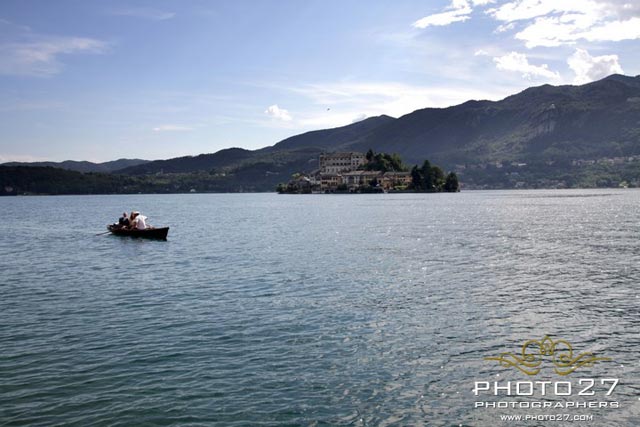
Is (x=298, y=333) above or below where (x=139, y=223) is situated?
below

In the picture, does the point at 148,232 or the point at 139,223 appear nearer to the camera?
the point at 148,232

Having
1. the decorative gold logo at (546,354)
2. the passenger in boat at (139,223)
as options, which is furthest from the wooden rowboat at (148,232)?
the decorative gold logo at (546,354)

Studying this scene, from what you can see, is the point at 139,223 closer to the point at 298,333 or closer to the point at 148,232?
the point at 148,232

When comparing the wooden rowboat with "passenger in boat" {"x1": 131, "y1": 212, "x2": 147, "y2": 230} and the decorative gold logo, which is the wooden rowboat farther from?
the decorative gold logo

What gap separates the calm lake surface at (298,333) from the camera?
599 inches

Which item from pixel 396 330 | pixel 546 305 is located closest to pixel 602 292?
pixel 546 305

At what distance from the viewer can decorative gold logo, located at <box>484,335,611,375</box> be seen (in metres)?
18.2

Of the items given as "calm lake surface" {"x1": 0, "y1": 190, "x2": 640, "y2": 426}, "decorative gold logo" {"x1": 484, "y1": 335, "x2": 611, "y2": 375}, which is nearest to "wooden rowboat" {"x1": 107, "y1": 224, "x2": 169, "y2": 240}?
"calm lake surface" {"x1": 0, "y1": 190, "x2": 640, "y2": 426}

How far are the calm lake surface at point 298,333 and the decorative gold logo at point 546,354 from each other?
40cm

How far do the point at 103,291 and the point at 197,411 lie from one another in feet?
68.9

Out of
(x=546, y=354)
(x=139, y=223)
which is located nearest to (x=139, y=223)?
(x=139, y=223)

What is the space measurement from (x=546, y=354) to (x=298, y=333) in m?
10.1

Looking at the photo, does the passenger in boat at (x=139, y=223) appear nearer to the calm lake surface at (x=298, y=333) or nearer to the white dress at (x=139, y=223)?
the white dress at (x=139, y=223)

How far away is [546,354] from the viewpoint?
19484 millimetres
